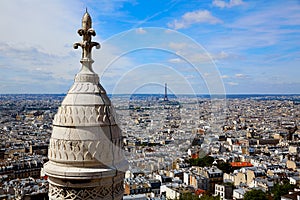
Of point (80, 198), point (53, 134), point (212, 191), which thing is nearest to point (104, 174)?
point (80, 198)

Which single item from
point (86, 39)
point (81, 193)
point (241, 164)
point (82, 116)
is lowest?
point (241, 164)

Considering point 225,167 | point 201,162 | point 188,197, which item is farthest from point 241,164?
point 188,197

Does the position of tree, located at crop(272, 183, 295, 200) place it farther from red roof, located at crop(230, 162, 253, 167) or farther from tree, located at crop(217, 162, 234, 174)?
red roof, located at crop(230, 162, 253, 167)

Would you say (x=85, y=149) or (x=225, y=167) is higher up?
(x=85, y=149)

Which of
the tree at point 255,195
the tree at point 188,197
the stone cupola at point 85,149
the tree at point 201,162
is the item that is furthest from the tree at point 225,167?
the stone cupola at point 85,149

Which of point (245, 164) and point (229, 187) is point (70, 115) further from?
point (245, 164)

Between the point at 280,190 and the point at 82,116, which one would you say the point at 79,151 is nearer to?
the point at 82,116
